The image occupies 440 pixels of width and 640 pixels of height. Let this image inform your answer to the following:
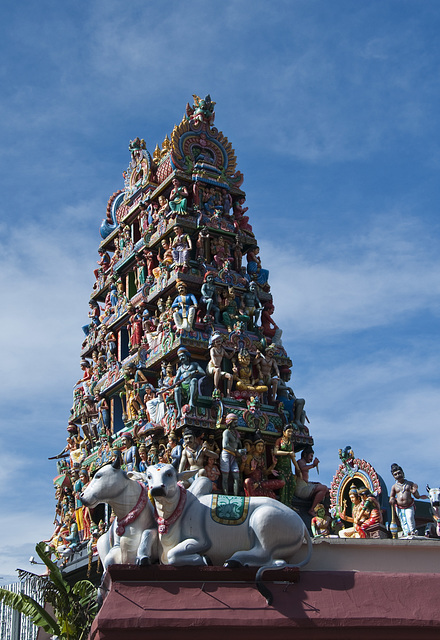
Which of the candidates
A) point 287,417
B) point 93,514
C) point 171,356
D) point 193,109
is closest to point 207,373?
point 171,356

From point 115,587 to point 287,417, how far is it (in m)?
15.8

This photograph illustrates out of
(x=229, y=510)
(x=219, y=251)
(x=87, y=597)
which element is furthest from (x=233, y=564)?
(x=219, y=251)

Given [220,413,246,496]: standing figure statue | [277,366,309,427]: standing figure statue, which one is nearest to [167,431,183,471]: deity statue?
[220,413,246,496]: standing figure statue

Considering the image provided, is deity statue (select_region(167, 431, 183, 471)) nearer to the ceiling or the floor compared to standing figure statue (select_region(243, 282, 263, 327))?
nearer to the floor

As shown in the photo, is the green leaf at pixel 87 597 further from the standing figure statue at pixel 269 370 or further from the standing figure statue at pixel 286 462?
the standing figure statue at pixel 269 370

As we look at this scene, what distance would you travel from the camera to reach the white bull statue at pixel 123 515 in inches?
446

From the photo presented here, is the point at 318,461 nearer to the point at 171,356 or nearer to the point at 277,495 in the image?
the point at 277,495

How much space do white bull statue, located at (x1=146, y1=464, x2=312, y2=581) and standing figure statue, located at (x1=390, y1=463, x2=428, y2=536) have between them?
22.5 feet

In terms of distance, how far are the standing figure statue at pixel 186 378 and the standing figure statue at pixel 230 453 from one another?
1.20 metres

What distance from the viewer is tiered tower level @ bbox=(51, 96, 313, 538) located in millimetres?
25219

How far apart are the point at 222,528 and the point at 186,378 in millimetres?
13583

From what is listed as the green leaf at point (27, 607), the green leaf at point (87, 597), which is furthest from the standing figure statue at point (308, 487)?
the green leaf at point (27, 607)

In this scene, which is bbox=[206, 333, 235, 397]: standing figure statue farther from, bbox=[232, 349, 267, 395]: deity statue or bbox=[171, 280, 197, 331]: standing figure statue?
bbox=[171, 280, 197, 331]: standing figure statue

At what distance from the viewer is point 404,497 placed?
1789 centimetres
